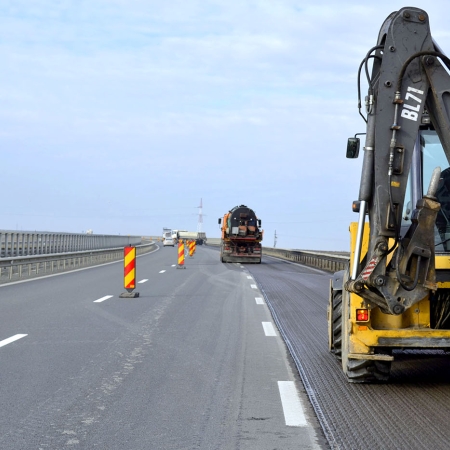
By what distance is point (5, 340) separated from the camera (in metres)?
10.9

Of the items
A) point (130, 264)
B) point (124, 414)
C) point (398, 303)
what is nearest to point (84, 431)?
point (124, 414)

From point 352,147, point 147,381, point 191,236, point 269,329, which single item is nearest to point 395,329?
point 352,147

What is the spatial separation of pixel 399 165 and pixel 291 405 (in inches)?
93.1

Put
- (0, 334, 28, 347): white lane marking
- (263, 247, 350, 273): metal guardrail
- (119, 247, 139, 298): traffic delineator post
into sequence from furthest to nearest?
(263, 247, 350, 273): metal guardrail → (119, 247, 139, 298): traffic delineator post → (0, 334, 28, 347): white lane marking

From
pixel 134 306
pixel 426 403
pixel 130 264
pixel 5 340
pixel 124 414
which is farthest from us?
pixel 130 264

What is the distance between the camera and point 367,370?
307 inches

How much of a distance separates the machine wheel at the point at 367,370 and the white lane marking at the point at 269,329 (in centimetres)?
432

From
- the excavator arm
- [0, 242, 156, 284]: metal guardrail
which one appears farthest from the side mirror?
[0, 242, 156, 284]: metal guardrail

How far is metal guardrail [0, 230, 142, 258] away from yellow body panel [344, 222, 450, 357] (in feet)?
87.2

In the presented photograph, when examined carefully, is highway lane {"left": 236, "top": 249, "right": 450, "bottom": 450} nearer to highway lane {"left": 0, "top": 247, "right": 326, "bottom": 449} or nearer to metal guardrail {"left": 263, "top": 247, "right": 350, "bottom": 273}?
highway lane {"left": 0, "top": 247, "right": 326, "bottom": 449}

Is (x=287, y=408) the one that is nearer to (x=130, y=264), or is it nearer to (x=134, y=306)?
(x=134, y=306)

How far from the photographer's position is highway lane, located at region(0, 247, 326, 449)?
5875 millimetres

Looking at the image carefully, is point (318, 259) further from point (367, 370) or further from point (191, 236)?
point (191, 236)

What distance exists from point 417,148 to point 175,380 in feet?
11.1
